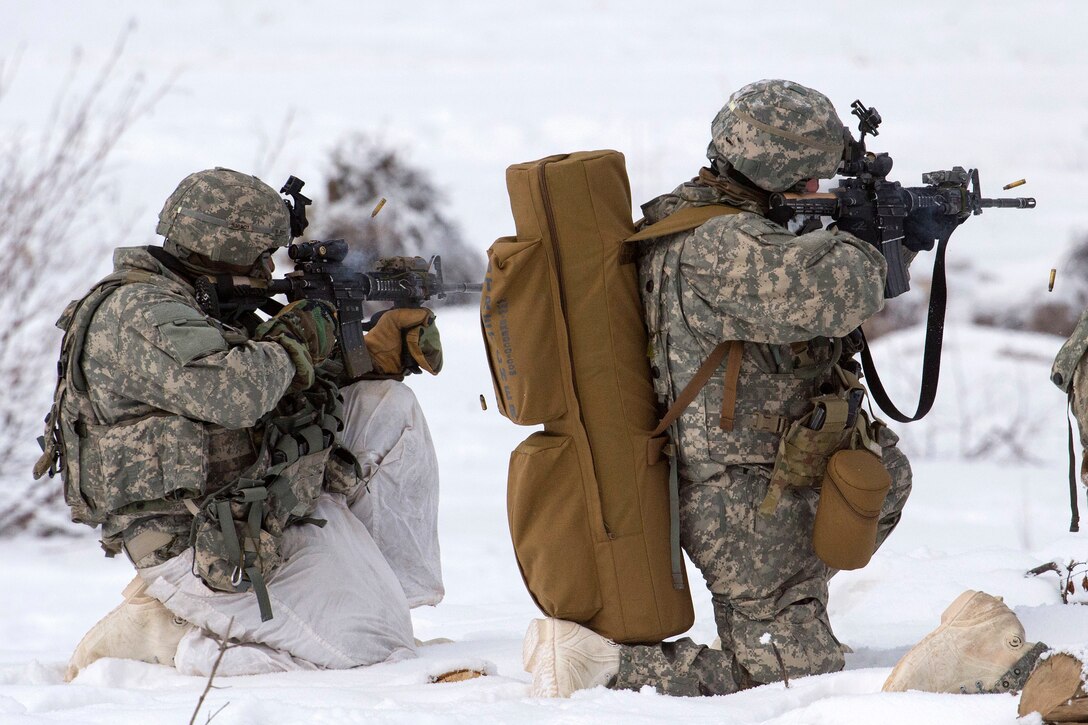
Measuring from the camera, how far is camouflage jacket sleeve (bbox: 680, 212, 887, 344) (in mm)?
3125

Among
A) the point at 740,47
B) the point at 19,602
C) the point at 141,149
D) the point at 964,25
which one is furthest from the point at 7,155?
the point at 964,25

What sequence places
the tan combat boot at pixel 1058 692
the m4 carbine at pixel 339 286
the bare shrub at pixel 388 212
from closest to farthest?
the tan combat boot at pixel 1058 692
the m4 carbine at pixel 339 286
the bare shrub at pixel 388 212

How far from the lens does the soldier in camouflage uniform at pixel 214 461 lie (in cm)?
359

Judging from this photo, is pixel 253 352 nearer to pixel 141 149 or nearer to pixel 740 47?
pixel 141 149

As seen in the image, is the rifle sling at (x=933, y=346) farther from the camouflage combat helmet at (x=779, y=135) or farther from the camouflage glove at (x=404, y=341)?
the camouflage glove at (x=404, y=341)

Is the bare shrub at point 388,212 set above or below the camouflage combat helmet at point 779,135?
below

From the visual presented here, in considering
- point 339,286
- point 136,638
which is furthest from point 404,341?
point 136,638

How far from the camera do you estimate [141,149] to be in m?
11.4

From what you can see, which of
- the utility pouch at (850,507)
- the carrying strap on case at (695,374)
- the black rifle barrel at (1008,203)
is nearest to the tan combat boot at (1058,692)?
the utility pouch at (850,507)

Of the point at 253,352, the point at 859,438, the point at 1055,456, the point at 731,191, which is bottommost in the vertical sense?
the point at 1055,456

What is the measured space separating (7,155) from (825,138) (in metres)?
5.28

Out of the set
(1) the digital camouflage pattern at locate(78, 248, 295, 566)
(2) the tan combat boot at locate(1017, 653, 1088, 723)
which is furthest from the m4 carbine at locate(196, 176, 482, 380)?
(2) the tan combat boot at locate(1017, 653, 1088, 723)

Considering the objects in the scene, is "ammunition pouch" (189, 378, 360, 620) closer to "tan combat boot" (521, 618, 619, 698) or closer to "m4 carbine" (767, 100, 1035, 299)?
"tan combat boot" (521, 618, 619, 698)

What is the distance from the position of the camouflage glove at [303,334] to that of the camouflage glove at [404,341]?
0.28 m
